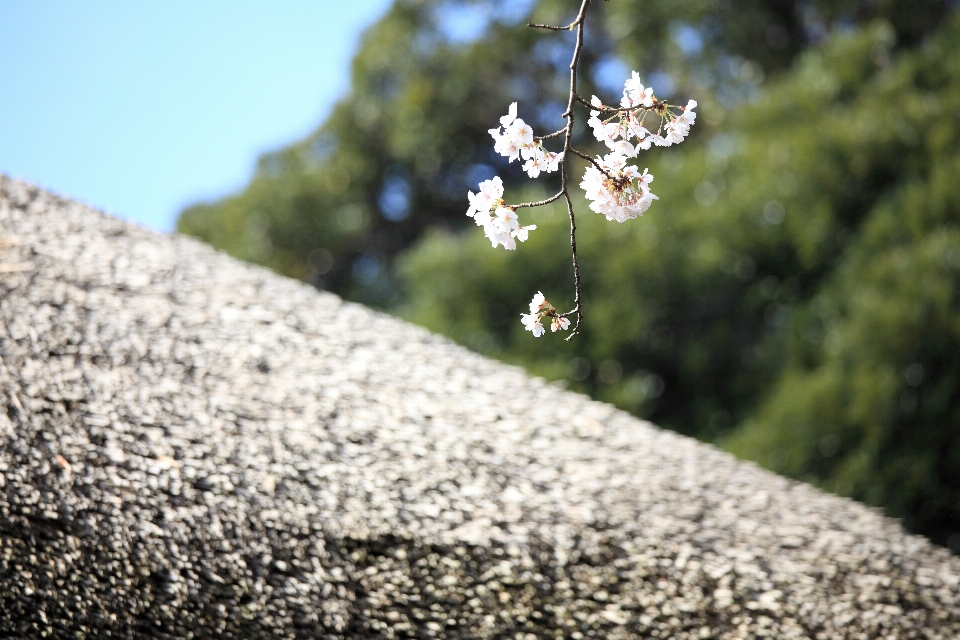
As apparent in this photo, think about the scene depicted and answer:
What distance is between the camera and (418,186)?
8312 mm

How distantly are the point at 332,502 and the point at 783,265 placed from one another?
10.9 ft

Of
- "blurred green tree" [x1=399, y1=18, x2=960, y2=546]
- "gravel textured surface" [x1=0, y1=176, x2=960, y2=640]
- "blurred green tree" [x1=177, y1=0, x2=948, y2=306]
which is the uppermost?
"blurred green tree" [x1=177, y1=0, x2=948, y2=306]

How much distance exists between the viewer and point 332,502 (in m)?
2.03

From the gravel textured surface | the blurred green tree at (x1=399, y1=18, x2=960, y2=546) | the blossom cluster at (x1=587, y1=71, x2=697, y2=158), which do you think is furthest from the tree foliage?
the blossom cluster at (x1=587, y1=71, x2=697, y2=158)

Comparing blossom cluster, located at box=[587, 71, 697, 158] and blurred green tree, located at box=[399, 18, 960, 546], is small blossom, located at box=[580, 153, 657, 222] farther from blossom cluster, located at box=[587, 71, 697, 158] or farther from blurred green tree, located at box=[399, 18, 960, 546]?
blurred green tree, located at box=[399, 18, 960, 546]

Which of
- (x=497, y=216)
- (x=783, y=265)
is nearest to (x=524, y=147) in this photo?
(x=497, y=216)

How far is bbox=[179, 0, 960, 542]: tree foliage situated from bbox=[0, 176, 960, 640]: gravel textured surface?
1.09m

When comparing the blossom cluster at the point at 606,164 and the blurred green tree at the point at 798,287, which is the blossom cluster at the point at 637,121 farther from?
the blurred green tree at the point at 798,287

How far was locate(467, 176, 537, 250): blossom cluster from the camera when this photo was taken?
4.47ft

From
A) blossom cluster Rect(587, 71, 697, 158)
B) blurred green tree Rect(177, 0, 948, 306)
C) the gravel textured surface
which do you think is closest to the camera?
blossom cluster Rect(587, 71, 697, 158)

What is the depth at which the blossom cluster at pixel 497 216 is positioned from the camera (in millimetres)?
1362

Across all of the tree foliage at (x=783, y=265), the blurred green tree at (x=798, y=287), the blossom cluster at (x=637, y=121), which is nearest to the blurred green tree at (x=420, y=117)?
the tree foliage at (x=783, y=265)

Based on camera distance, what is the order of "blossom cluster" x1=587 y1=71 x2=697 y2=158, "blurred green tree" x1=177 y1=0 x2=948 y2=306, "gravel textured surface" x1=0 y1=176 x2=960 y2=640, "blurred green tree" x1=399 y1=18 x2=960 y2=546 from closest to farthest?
1. "blossom cluster" x1=587 y1=71 x2=697 y2=158
2. "gravel textured surface" x1=0 y1=176 x2=960 y2=640
3. "blurred green tree" x1=399 y1=18 x2=960 y2=546
4. "blurred green tree" x1=177 y1=0 x2=948 y2=306

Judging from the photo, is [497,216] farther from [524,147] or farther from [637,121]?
[637,121]
